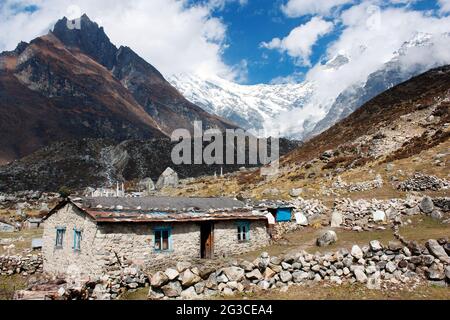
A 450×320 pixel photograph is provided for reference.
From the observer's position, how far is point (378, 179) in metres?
39.8

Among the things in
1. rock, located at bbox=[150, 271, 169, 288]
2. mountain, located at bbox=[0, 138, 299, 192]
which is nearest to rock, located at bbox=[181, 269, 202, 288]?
rock, located at bbox=[150, 271, 169, 288]

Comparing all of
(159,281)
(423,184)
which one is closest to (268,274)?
(159,281)

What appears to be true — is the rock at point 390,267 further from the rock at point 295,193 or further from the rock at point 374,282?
the rock at point 295,193

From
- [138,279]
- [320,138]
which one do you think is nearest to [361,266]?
[138,279]

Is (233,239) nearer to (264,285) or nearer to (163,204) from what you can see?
(163,204)

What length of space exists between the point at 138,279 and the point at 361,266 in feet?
35.0

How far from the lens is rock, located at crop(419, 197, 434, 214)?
92.2 feet

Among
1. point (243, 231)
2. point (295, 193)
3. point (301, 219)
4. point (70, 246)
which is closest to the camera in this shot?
point (70, 246)

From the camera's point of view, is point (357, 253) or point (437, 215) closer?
point (357, 253)

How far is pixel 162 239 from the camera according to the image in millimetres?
24969

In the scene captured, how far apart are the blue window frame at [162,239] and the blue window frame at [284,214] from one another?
1138 centimetres

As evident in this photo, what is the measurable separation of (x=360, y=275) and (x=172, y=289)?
7.75 metres

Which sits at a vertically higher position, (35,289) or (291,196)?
(291,196)

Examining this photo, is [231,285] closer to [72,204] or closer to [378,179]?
[72,204]
